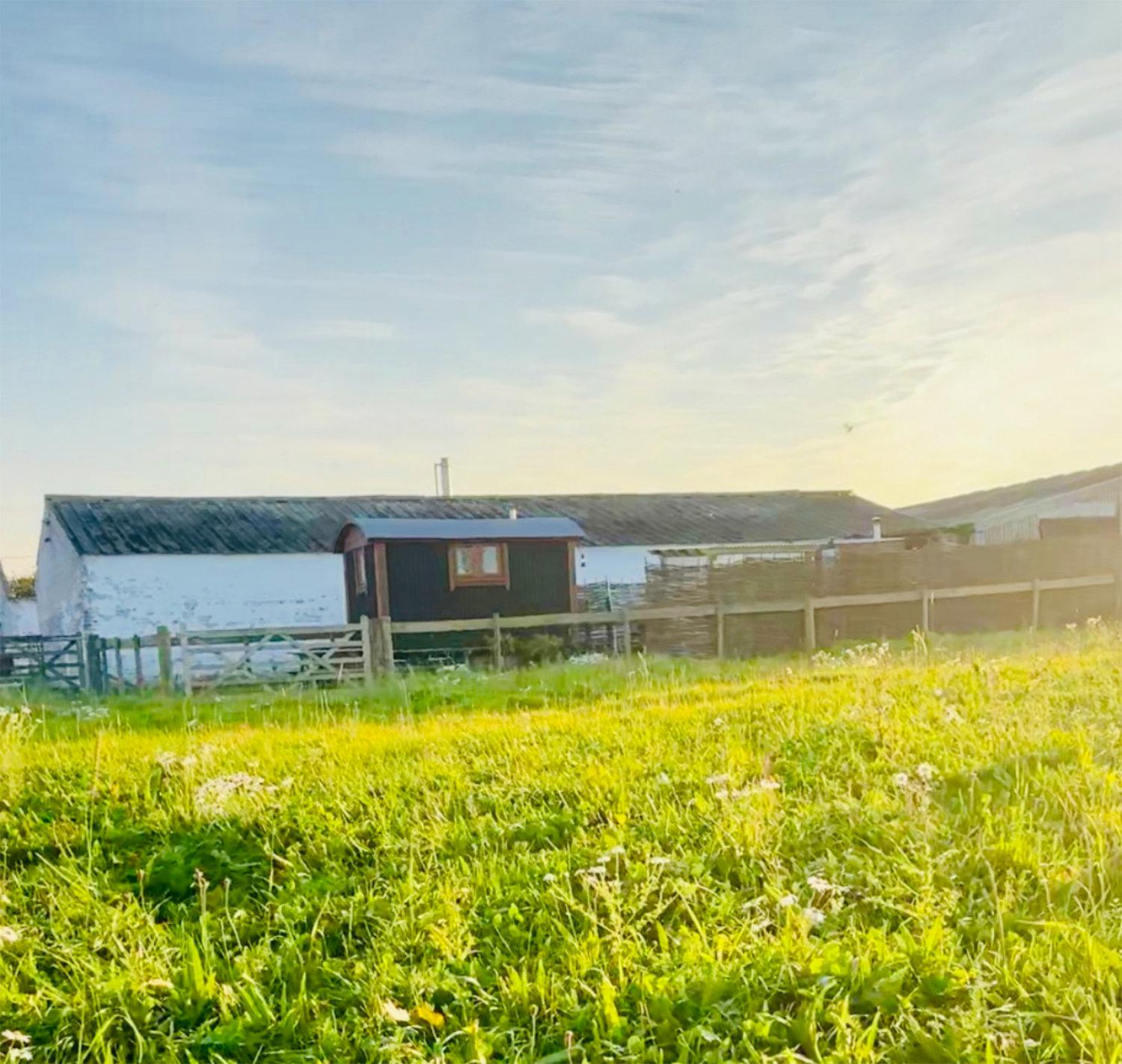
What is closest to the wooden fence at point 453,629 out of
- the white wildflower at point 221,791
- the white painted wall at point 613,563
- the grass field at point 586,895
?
the white painted wall at point 613,563

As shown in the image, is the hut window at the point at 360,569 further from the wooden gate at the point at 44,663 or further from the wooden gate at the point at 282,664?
the wooden gate at the point at 44,663

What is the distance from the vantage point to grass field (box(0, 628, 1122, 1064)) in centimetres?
222

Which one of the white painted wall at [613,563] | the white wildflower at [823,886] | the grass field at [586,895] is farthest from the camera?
the white painted wall at [613,563]

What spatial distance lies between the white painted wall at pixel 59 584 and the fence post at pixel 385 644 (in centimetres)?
1037

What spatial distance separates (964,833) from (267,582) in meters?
20.4

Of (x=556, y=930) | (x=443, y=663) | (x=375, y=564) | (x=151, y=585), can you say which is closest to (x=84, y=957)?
(x=556, y=930)

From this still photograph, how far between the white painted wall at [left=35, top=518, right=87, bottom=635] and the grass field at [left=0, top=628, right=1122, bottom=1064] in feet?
54.9

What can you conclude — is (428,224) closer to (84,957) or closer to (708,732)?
(708,732)

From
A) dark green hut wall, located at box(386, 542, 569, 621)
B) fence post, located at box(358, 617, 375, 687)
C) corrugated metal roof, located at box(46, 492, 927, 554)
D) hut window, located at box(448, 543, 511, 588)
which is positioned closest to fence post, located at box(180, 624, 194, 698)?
fence post, located at box(358, 617, 375, 687)

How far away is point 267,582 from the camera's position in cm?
2155

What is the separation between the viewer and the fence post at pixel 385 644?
12938 mm

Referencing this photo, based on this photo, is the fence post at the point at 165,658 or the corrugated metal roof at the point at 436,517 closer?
the fence post at the point at 165,658

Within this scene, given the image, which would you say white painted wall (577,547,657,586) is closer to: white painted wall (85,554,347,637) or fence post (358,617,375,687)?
white painted wall (85,554,347,637)

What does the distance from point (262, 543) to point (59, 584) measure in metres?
5.94
